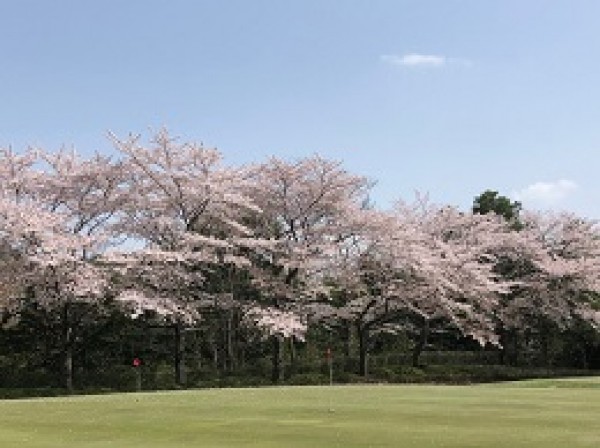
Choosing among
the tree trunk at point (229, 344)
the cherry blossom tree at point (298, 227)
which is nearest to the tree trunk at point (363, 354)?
the cherry blossom tree at point (298, 227)

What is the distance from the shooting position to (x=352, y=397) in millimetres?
17766

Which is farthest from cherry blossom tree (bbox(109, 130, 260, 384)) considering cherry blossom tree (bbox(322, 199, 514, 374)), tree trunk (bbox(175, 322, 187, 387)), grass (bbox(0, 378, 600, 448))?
grass (bbox(0, 378, 600, 448))

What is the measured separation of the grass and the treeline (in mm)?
12957

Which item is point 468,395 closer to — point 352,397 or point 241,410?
point 352,397

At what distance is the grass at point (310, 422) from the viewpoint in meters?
9.96

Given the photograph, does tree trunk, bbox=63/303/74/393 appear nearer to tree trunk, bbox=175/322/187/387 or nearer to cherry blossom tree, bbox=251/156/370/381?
tree trunk, bbox=175/322/187/387

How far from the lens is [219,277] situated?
34.8 metres

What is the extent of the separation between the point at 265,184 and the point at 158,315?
7358mm

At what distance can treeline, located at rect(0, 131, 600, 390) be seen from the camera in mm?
30156

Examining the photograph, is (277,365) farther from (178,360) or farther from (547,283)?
(547,283)

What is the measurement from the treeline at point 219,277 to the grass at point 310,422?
1296 cm

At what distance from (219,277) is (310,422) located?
75.1ft

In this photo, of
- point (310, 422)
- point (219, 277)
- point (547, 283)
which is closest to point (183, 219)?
point (219, 277)

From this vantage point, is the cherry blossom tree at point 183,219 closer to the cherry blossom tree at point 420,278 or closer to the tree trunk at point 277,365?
the tree trunk at point 277,365
